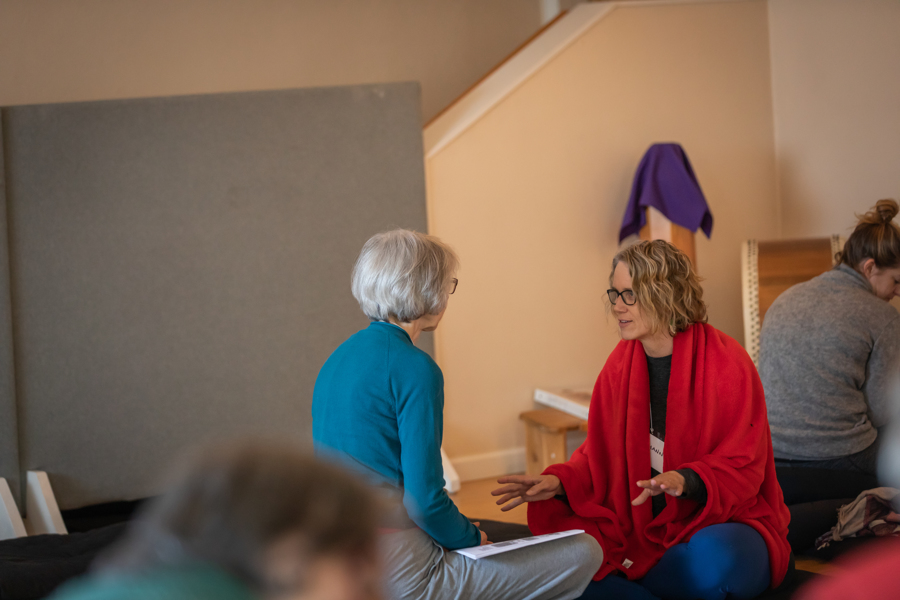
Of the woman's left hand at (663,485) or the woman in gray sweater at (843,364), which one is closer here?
the woman's left hand at (663,485)

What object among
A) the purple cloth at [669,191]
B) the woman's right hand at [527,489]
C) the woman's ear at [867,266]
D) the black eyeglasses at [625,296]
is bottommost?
the woman's right hand at [527,489]

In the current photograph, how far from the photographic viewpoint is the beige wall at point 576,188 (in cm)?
401

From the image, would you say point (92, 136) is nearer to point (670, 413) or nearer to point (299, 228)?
point (299, 228)

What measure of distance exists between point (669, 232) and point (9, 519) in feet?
11.1

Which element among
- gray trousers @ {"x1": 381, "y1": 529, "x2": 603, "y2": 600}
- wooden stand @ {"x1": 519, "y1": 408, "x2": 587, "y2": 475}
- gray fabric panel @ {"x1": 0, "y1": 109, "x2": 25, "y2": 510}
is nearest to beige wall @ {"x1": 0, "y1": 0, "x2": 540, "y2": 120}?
gray fabric panel @ {"x1": 0, "y1": 109, "x2": 25, "y2": 510}

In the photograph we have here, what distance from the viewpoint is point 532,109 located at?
407 centimetres

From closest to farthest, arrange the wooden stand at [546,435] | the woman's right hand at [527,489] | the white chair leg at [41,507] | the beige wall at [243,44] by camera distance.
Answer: the woman's right hand at [527,489], the white chair leg at [41,507], the wooden stand at [546,435], the beige wall at [243,44]

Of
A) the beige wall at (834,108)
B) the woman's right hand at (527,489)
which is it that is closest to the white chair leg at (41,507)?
the woman's right hand at (527,489)

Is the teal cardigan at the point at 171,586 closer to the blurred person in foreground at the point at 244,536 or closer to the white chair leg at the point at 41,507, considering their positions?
the blurred person in foreground at the point at 244,536

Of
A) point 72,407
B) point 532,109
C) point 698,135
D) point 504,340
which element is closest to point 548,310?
point 504,340

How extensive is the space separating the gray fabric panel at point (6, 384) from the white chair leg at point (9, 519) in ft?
0.48

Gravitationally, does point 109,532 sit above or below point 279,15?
below

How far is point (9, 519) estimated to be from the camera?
2975mm

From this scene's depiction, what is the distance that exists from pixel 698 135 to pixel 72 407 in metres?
3.67
